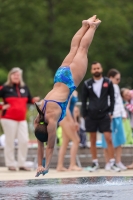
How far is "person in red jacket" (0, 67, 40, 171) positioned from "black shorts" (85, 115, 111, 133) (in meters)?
1.61

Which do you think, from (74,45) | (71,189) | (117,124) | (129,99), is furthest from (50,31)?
(71,189)

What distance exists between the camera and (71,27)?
152ft

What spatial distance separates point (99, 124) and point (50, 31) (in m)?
34.0

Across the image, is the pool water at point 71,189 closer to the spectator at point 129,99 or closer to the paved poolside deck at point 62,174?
the paved poolside deck at point 62,174

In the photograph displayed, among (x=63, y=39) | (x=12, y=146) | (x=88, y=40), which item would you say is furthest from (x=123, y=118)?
(x=63, y=39)

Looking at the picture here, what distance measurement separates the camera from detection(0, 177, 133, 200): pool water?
8477 mm

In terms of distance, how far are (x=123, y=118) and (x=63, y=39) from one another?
31808 millimetres

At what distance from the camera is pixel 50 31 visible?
4734 centimetres

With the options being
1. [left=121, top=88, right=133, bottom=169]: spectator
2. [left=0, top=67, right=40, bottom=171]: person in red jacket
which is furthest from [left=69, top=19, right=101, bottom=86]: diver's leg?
[left=0, top=67, right=40, bottom=171]: person in red jacket

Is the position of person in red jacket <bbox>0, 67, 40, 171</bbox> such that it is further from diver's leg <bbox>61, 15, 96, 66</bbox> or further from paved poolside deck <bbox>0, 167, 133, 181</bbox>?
diver's leg <bbox>61, 15, 96, 66</bbox>

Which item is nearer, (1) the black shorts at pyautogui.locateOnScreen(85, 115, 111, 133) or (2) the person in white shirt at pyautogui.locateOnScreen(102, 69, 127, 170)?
(1) the black shorts at pyautogui.locateOnScreen(85, 115, 111, 133)

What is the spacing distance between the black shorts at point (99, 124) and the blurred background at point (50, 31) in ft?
100

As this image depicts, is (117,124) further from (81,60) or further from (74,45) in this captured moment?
(81,60)

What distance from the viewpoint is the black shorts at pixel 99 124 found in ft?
45.1
